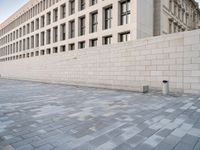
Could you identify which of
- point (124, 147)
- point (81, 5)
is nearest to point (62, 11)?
point (81, 5)

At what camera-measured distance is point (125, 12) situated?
51.9 ft

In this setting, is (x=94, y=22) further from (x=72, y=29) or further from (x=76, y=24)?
(x=72, y=29)

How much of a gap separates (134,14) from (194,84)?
364 inches

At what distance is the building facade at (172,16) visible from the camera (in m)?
17.5

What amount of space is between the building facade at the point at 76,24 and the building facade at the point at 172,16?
108cm

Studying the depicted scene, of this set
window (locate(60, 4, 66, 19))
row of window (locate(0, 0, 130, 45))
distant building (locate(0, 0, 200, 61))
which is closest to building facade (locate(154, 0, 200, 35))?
distant building (locate(0, 0, 200, 61))

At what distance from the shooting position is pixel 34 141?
2.76 meters

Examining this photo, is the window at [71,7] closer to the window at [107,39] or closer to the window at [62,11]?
the window at [62,11]

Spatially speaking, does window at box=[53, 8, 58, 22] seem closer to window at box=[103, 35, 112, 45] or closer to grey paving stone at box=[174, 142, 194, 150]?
window at box=[103, 35, 112, 45]

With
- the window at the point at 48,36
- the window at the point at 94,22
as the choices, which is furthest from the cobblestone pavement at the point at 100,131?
the window at the point at 48,36

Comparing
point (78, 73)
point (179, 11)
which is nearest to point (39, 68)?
point (78, 73)

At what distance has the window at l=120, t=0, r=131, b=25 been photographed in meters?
15.6

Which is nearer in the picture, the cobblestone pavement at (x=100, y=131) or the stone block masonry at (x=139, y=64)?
the cobblestone pavement at (x=100, y=131)

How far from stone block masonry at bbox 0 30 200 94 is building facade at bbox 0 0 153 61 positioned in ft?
14.3
